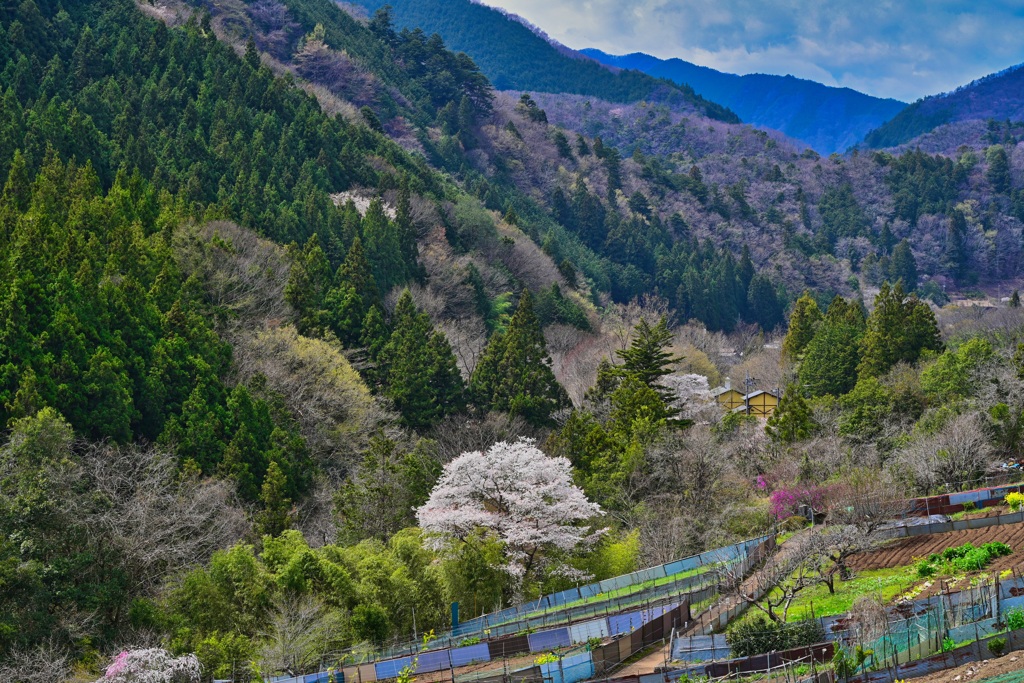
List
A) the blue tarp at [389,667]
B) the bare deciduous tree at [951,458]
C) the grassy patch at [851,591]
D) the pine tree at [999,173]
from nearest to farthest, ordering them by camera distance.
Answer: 1. the blue tarp at [389,667]
2. the grassy patch at [851,591]
3. the bare deciduous tree at [951,458]
4. the pine tree at [999,173]

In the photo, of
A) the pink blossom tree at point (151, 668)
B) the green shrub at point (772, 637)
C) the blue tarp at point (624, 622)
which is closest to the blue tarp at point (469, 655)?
the blue tarp at point (624, 622)

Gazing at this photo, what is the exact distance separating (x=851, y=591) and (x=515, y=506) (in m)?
11.7

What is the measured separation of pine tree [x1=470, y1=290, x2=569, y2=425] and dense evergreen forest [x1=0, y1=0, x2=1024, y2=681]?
0.52 feet

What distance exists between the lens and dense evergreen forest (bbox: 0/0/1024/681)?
32.0 m

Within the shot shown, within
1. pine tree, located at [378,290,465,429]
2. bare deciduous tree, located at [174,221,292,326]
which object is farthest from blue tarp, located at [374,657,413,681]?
pine tree, located at [378,290,465,429]

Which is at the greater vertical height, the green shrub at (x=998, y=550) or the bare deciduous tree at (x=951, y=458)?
the bare deciduous tree at (x=951, y=458)

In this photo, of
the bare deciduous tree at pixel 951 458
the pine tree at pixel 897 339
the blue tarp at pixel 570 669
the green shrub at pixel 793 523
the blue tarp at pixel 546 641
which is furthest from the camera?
the pine tree at pixel 897 339

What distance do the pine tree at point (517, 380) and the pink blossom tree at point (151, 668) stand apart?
29.1m

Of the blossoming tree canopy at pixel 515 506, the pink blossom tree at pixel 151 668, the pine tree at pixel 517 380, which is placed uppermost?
the pine tree at pixel 517 380

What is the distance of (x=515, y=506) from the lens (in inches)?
1519

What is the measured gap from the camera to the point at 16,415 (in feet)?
127

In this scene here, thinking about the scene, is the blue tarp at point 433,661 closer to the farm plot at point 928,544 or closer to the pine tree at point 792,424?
the farm plot at point 928,544

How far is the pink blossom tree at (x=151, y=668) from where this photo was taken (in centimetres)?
2750

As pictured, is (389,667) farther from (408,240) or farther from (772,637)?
(408,240)
